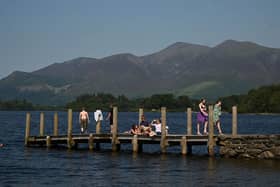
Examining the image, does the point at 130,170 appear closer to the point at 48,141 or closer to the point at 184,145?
the point at 184,145

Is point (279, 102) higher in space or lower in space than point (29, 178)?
higher

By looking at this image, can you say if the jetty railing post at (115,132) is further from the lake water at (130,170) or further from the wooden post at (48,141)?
the wooden post at (48,141)

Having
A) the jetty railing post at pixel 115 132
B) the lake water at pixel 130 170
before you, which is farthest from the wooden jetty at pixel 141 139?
the lake water at pixel 130 170

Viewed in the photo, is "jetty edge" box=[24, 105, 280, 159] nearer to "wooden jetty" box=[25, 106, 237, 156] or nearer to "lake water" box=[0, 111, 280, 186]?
"wooden jetty" box=[25, 106, 237, 156]

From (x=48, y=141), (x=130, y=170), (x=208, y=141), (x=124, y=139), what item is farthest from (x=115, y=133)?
(x=130, y=170)

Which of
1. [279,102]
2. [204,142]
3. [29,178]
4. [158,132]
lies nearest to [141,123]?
[158,132]

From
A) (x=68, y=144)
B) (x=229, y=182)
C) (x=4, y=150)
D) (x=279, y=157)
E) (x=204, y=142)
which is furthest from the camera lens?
(x=4, y=150)

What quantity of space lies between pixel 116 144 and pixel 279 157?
11.0m

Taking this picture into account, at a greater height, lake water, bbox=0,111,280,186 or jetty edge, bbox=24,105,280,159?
jetty edge, bbox=24,105,280,159

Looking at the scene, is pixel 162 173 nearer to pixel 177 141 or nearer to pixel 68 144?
pixel 177 141

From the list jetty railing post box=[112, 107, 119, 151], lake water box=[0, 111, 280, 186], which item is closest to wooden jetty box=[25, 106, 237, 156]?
jetty railing post box=[112, 107, 119, 151]

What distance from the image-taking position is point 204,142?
3719 centimetres

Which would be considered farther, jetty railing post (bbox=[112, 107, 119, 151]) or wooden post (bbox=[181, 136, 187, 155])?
jetty railing post (bbox=[112, 107, 119, 151])

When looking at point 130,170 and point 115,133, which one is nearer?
point 130,170
